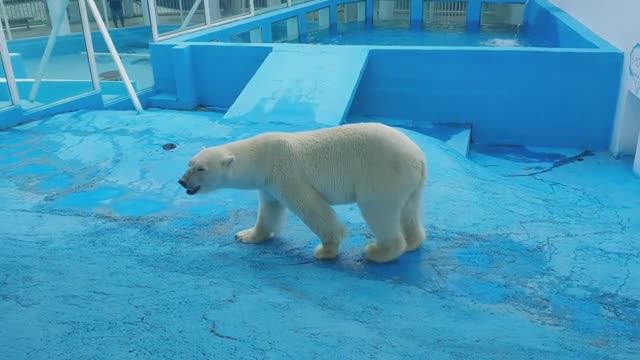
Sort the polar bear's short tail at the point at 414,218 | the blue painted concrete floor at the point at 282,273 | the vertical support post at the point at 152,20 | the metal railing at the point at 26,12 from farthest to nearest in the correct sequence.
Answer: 1. the metal railing at the point at 26,12
2. the vertical support post at the point at 152,20
3. the polar bear's short tail at the point at 414,218
4. the blue painted concrete floor at the point at 282,273

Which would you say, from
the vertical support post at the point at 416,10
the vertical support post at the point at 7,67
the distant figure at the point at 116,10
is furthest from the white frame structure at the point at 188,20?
the vertical support post at the point at 416,10

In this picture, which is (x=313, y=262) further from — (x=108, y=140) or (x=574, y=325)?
(x=108, y=140)

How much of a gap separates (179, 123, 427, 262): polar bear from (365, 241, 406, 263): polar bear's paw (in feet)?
0.13

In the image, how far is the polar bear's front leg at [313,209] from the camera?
2605mm

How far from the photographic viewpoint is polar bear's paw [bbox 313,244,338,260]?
2796 mm

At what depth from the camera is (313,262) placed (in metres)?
2.82

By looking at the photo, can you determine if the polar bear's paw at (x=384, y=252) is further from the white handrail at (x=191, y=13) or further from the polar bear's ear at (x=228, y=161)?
the white handrail at (x=191, y=13)

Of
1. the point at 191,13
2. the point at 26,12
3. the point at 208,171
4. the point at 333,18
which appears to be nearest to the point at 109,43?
A: the point at 191,13

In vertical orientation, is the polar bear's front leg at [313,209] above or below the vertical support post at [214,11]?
below

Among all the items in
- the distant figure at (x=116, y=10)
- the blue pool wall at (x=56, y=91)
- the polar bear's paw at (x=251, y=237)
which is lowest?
the polar bear's paw at (x=251, y=237)

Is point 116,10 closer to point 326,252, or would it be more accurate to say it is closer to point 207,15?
point 207,15

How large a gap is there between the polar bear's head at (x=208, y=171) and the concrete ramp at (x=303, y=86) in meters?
2.50

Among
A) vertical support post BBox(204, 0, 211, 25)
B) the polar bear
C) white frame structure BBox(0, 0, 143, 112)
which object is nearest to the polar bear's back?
the polar bear

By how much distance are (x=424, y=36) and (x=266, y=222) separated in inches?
410
